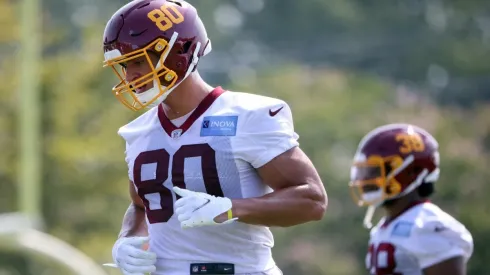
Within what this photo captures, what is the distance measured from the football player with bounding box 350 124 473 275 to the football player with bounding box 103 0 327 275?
53.8 inches

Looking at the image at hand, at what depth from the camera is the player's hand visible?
11.8 feet

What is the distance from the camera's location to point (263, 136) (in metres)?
3.79

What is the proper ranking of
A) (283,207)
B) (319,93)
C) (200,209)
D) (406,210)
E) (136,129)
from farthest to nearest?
1. (319,93)
2. (406,210)
3. (136,129)
4. (283,207)
5. (200,209)

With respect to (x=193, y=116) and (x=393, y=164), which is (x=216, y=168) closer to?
(x=193, y=116)

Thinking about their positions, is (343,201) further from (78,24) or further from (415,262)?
(415,262)

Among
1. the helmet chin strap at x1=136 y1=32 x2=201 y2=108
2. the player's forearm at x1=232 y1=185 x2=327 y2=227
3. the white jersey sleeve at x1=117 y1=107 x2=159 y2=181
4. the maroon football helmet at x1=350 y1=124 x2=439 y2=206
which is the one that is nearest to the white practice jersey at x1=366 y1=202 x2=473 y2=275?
the maroon football helmet at x1=350 y1=124 x2=439 y2=206

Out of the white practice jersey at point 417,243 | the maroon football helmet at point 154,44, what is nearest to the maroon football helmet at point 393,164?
the white practice jersey at point 417,243

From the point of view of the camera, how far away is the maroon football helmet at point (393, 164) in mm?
5564

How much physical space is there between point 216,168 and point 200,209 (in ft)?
0.82

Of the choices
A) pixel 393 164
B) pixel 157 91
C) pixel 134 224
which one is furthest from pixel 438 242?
pixel 157 91

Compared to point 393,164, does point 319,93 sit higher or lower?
lower

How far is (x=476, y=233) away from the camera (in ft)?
43.6

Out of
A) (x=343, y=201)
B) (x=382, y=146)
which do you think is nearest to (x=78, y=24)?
(x=343, y=201)

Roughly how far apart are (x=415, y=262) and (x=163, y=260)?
1619 millimetres
